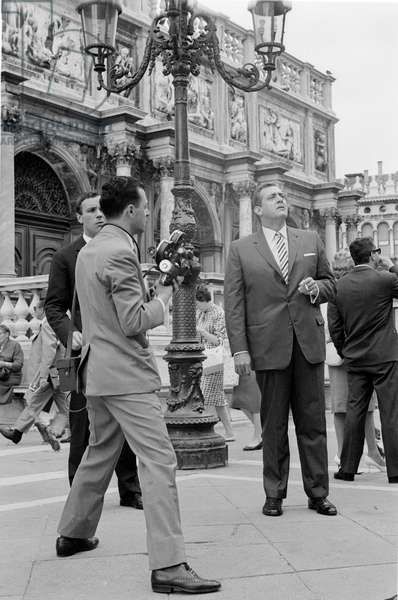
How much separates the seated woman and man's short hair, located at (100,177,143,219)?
6.37 meters

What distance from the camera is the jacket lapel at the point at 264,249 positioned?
196 inches

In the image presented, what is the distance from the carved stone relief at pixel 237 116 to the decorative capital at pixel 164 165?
4740mm

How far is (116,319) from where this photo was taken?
362 centimetres

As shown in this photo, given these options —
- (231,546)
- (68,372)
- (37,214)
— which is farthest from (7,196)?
(231,546)

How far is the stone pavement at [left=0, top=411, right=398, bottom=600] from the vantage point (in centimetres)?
329

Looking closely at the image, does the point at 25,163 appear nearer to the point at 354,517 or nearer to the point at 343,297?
the point at 343,297

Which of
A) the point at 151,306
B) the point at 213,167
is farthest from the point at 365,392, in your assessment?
the point at 213,167

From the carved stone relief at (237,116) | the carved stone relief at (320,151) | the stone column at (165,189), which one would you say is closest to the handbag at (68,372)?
the stone column at (165,189)

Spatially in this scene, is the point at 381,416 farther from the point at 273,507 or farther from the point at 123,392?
the point at 123,392

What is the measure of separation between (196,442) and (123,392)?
3227 millimetres

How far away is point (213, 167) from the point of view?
22.5 m

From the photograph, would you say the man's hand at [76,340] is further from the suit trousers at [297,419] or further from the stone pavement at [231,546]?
the suit trousers at [297,419]

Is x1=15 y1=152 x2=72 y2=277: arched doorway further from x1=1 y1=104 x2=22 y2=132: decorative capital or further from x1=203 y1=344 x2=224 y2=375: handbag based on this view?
x1=203 y1=344 x2=224 y2=375: handbag

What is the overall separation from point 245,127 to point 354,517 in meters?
20.7
